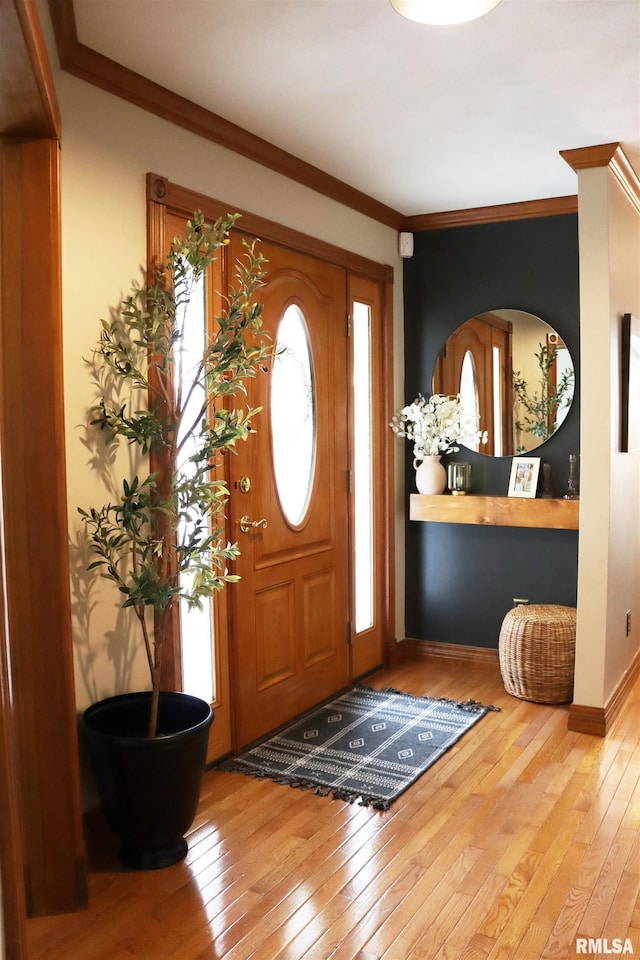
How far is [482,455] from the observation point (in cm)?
479

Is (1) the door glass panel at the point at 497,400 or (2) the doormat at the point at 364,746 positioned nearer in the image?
(2) the doormat at the point at 364,746

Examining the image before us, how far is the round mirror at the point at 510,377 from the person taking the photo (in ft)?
15.0

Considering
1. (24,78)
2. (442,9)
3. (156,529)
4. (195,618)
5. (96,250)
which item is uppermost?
(442,9)

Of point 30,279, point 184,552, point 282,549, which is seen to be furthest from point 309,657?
point 30,279

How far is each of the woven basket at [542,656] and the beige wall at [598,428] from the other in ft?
0.80

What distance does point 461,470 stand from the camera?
4793 mm

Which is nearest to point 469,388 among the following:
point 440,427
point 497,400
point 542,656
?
point 497,400

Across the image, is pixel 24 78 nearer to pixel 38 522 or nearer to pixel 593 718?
pixel 38 522

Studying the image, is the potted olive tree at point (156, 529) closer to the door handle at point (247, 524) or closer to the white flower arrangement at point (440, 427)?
the door handle at point (247, 524)

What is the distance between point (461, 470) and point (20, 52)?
3402 millimetres

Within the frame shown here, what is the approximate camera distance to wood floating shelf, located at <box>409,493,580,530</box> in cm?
442

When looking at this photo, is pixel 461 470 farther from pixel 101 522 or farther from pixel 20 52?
pixel 20 52

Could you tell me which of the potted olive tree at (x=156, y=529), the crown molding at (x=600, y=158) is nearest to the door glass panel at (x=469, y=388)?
the crown molding at (x=600, y=158)

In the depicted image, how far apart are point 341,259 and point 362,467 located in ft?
3.67
